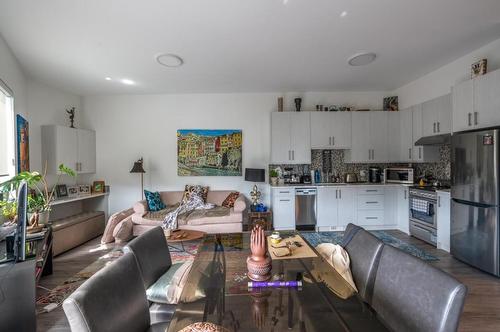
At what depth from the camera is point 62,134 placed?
3.84 meters

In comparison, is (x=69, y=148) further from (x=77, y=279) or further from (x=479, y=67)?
(x=479, y=67)

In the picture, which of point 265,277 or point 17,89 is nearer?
point 265,277

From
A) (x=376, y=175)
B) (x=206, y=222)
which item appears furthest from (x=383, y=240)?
(x=206, y=222)

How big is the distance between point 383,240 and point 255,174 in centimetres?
252

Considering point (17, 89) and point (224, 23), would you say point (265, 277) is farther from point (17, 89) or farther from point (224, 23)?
point (17, 89)

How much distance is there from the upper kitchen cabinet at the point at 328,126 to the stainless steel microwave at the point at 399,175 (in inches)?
43.6

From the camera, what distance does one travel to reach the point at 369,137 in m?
4.39

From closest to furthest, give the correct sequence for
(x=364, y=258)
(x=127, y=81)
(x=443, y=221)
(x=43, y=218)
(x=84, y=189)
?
1. (x=364, y=258)
2. (x=43, y=218)
3. (x=443, y=221)
4. (x=127, y=81)
5. (x=84, y=189)

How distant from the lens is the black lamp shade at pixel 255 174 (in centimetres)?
430

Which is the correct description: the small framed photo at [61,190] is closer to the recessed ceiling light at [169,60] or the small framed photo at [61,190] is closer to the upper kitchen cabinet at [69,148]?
the upper kitchen cabinet at [69,148]

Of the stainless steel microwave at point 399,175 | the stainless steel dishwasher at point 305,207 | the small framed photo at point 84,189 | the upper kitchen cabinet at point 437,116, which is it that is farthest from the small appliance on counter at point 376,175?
the small framed photo at point 84,189

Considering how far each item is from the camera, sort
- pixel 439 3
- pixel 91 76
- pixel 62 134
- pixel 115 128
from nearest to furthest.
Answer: pixel 439 3 < pixel 91 76 < pixel 62 134 < pixel 115 128

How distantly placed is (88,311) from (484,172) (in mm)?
3760

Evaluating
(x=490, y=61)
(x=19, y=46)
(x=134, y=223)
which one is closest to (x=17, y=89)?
(x=19, y=46)
